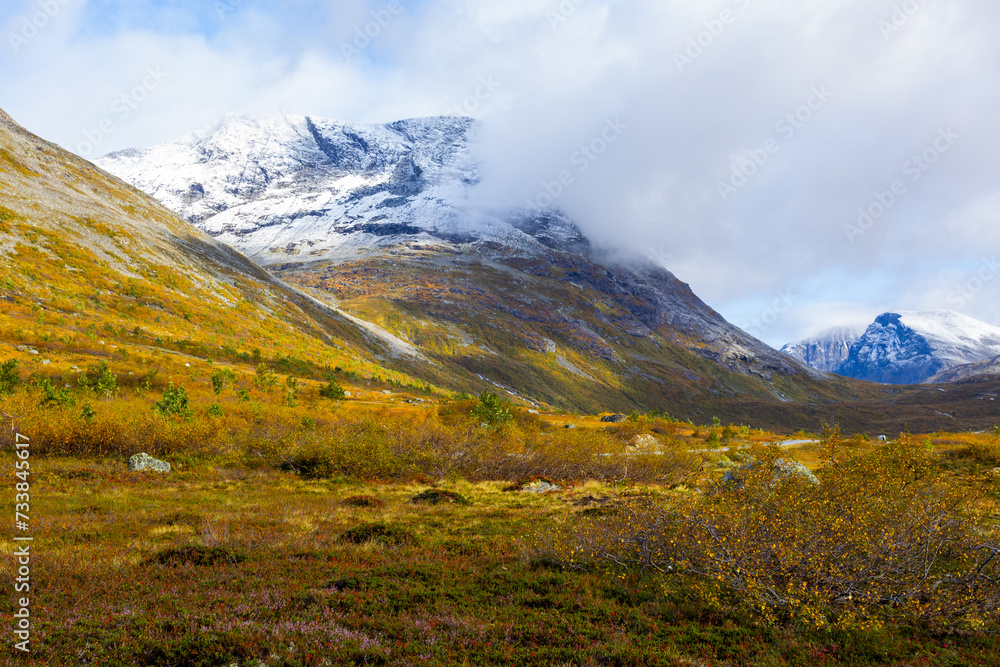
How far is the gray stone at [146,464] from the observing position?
2795 centimetres

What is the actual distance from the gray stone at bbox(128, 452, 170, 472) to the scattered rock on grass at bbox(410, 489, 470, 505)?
53.2ft

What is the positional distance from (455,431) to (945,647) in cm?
3600

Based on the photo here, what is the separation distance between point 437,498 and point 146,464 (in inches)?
728

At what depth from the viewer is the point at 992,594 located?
35.7ft

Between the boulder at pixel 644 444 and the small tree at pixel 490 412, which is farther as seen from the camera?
the boulder at pixel 644 444

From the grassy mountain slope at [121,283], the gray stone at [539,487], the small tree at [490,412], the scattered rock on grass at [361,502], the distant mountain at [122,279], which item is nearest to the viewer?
the scattered rock on grass at [361,502]

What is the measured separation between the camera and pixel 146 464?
2836cm

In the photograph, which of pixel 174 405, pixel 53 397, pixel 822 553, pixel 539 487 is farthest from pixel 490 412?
pixel 822 553

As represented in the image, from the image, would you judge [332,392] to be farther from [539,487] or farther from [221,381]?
[539,487]

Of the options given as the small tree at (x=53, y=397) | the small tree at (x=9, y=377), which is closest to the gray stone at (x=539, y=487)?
the small tree at (x=53, y=397)

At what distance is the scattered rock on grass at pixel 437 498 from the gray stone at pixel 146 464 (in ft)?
53.2

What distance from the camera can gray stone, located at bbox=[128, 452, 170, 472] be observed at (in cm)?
2795

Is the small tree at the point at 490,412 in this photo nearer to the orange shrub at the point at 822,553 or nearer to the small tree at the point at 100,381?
the small tree at the point at 100,381

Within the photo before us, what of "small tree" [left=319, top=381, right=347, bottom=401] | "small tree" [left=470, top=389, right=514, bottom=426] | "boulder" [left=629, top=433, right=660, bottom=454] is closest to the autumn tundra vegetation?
"small tree" [left=470, top=389, right=514, bottom=426]
